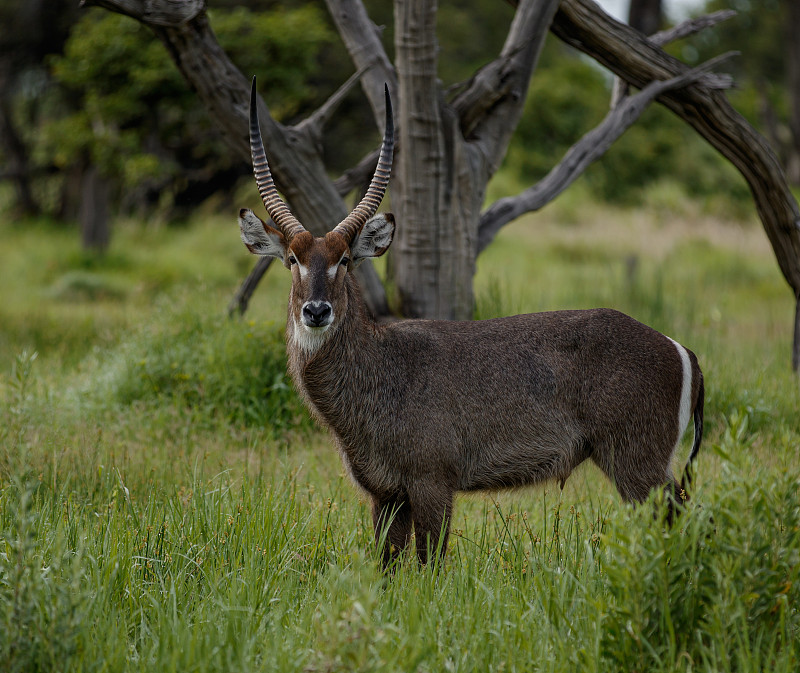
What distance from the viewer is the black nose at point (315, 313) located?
130 inches

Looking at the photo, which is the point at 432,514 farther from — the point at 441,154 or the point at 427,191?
the point at 441,154

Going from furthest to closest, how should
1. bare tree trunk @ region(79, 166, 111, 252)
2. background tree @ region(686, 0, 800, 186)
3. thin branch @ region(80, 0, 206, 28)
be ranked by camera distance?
background tree @ region(686, 0, 800, 186) → bare tree trunk @ region(79, 166, 111, 252) → thin branch @ region(80, 0, 206, 28)

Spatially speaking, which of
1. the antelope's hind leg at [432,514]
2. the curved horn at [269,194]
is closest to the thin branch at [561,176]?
the curved horn at [269,194]

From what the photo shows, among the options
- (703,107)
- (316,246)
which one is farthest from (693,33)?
(316,246)

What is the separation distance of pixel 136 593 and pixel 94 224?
1113 cm

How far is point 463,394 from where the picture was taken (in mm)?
3600

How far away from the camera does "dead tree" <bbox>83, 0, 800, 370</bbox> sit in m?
4.91

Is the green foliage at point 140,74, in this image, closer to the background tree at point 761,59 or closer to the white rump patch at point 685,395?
the white rump patch at point 685,395

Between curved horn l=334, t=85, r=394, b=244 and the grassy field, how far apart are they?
1.14m

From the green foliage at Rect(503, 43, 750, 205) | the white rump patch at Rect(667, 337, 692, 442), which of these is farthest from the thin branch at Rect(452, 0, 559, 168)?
the green foliage at Rect(503, 43, 750, 205)

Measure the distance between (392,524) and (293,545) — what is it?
21.1 inches

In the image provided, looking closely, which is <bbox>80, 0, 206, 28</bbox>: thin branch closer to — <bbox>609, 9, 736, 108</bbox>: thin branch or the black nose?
the black nose

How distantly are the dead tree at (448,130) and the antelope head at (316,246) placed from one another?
4.17 ft

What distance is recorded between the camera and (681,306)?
8922 millimetres
